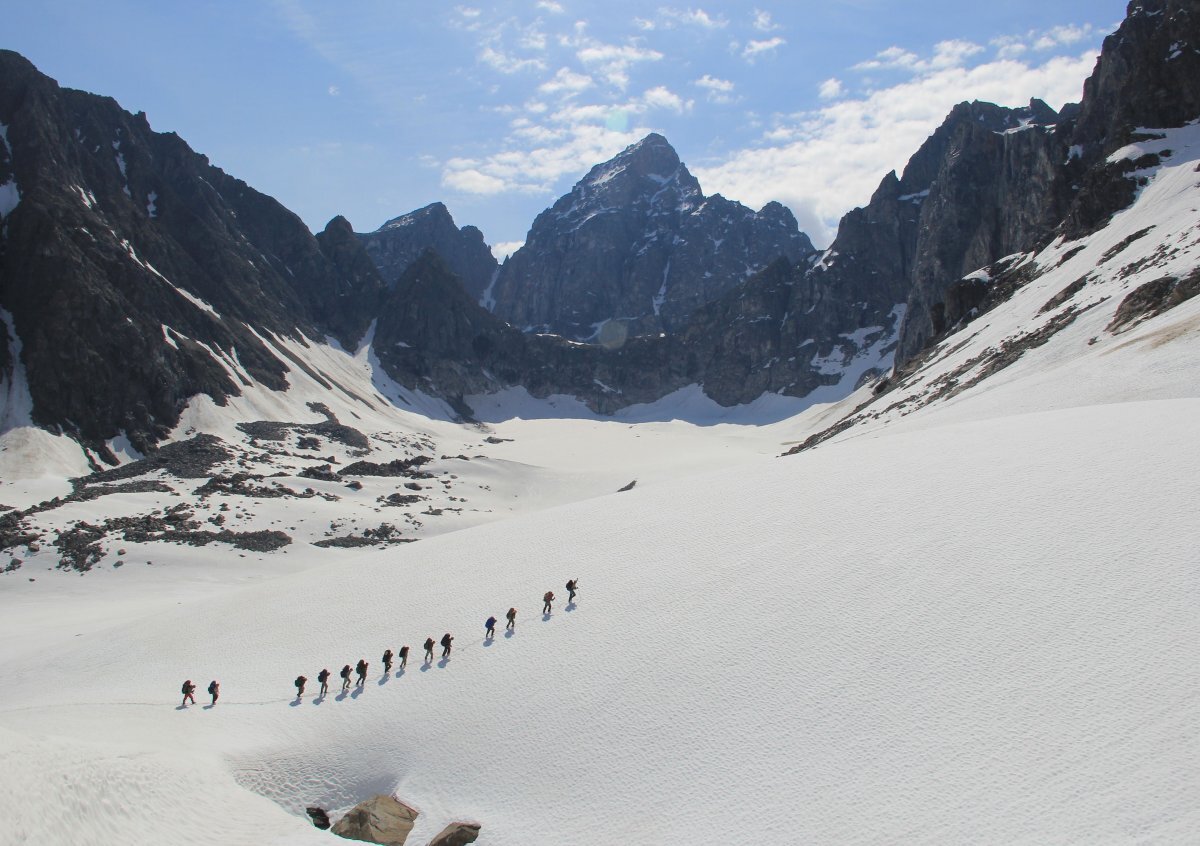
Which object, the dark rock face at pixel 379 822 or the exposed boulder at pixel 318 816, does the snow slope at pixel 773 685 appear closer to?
the exposed boulder at pixel 318 816

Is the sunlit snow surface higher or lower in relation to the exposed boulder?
higher

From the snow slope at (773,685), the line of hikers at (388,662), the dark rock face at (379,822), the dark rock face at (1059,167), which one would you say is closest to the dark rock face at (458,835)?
the snow slope at (773,685)

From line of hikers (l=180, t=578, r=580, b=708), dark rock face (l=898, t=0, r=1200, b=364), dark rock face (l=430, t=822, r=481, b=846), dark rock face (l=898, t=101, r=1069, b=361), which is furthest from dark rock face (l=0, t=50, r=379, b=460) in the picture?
dark rock face (l=898, t=101, r=1069, b=361)

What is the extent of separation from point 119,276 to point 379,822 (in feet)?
370

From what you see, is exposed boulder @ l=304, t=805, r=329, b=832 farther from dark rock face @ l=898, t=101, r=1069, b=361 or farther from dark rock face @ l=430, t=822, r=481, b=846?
dark rock face @ l=898, t=101, r=1069, b=361

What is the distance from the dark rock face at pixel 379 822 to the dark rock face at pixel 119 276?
275ft

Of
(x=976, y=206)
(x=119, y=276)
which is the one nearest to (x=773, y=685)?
(x=119, y=276)

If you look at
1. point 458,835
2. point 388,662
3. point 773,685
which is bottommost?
point 458,835

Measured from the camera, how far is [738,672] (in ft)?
57.5

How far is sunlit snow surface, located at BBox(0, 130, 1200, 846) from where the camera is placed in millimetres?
12828

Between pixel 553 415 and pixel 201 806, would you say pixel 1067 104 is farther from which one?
pixel 201 806

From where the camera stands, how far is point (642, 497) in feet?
115

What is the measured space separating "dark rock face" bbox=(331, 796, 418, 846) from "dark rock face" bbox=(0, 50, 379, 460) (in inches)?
3297

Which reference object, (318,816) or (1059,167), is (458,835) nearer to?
(318,816)
